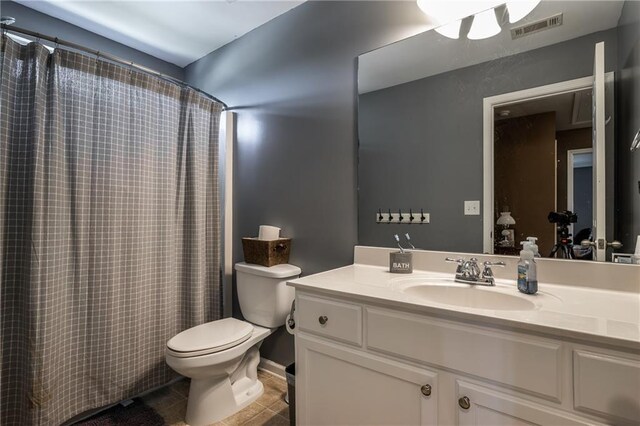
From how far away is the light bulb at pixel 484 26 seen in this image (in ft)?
4.31

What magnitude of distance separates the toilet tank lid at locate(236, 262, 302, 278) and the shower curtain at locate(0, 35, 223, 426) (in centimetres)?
38

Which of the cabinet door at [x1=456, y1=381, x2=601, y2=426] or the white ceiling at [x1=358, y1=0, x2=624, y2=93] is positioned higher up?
the white ceiling at [x1=358, y1=0, x2=624, y2=93]

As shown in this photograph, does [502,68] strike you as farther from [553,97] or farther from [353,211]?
[353,211]

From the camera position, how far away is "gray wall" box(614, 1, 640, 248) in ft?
3.39

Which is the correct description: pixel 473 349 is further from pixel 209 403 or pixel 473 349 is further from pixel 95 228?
pixel 95 228

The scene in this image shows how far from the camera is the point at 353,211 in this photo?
5.58ft

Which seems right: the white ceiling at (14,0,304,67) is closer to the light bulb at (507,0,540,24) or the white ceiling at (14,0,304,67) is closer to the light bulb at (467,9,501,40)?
the light bulb at (467,9,501,40)

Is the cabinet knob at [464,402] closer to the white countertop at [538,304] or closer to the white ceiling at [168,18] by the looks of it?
the white countertop at [538,304]

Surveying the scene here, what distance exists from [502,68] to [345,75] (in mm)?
789

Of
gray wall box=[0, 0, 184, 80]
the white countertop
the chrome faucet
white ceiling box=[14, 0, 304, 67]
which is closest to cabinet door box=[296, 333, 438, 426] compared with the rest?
the white countertop

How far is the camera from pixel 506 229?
4.25ft

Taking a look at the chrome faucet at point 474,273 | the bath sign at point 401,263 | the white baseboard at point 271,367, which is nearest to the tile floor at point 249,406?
the white baseboard at point 271,367

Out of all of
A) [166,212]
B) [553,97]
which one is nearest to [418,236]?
[553,97]

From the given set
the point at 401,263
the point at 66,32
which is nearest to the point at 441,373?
the point at 401,263
